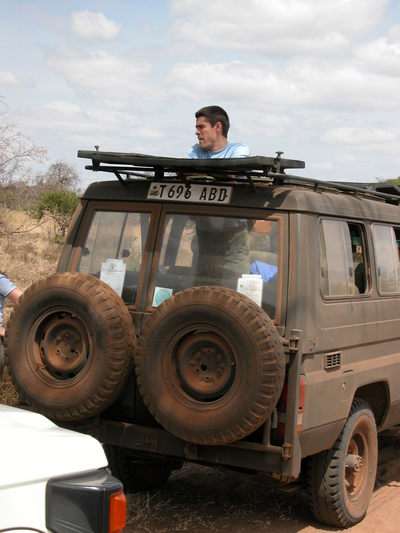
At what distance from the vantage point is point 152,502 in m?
5.61

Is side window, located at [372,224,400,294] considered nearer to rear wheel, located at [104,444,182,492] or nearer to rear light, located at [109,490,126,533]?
rear wheel, located at [104,444,182,492]

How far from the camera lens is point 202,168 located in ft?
16.0

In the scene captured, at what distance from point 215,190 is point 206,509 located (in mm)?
2218

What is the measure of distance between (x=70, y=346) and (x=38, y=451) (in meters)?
2.15

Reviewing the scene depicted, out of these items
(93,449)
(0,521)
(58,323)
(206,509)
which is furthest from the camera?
(206,509)

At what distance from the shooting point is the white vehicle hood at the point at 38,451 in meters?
2.46

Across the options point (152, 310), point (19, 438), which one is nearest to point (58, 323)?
point (152, 310)

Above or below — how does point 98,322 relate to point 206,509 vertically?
above

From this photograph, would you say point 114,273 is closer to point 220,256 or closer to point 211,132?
point 220,256

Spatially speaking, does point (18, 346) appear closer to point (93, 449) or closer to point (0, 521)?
point (93, 449)

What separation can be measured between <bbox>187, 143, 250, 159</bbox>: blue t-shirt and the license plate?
80cm

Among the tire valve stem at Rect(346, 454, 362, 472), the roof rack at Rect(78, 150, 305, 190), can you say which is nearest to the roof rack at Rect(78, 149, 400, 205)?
the roof rack at Rect(78, 150, 305, 190)

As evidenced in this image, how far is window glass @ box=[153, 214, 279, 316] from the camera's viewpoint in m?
4.81

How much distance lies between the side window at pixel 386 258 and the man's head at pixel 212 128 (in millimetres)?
1339
